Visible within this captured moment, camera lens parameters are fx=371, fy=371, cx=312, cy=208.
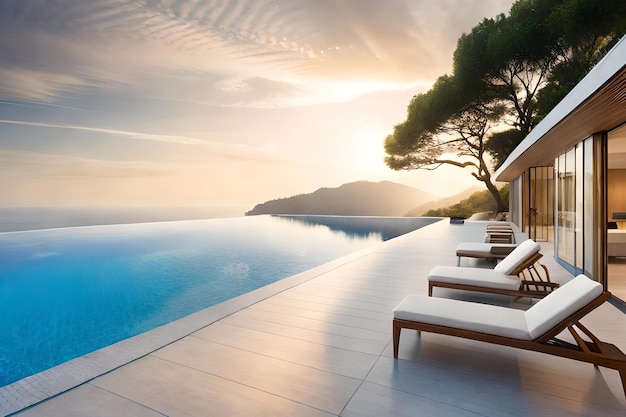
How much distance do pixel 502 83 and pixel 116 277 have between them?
19.1m

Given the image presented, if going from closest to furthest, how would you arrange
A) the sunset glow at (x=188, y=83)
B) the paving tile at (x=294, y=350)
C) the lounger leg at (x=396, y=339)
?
the paving tile at (x=294, y=350), the lounger leg at (x=396, y=339), the sunset glow at (x=188, y=83)

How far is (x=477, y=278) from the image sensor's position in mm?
4117

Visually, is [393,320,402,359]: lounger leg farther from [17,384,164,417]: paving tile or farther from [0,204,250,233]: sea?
[0,204,250,233]: sea

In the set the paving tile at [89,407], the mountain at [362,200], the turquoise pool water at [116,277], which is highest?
the mountain at [362,200]

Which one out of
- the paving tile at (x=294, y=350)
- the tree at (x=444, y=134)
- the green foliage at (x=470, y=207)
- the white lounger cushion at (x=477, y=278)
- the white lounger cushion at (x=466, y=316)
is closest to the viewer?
the white lounger cushion at (x=466, y=316)

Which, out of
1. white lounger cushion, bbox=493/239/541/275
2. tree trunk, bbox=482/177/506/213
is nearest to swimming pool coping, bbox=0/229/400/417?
white lounger cushion, bbox=493/239/541/275

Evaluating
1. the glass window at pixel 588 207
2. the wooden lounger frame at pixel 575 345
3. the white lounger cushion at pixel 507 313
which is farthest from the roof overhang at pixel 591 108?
the wooden lounger frame at pixel 575 345

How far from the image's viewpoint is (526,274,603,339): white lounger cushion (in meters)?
2.37

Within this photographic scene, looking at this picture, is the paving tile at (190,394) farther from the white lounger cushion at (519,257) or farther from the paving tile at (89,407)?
the white lounger cushion at (519,257)

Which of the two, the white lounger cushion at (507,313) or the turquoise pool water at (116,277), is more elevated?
the white lounger cushion at (507,313)

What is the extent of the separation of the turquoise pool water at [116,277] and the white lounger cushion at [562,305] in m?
4.99

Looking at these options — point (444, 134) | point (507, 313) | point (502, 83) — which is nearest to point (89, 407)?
point (507, 313)

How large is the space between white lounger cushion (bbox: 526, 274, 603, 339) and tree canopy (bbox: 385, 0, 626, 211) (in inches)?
611

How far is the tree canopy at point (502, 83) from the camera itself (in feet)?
47.8
